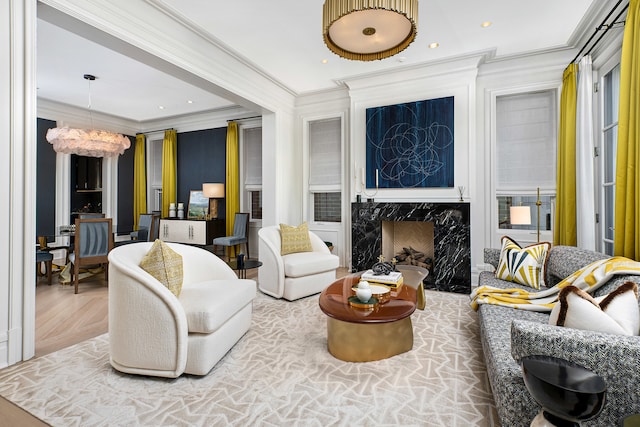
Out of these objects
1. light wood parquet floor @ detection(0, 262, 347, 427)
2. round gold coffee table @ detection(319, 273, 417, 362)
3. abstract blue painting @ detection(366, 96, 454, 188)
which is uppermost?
abstract blue painting @ detection(366, 96, 454, 188)

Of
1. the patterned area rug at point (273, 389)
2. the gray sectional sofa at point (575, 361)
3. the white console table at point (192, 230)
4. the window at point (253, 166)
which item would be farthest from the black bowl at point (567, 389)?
the white console table at point (192, 230)

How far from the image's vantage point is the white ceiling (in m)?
3.27

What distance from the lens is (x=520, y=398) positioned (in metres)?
1.38

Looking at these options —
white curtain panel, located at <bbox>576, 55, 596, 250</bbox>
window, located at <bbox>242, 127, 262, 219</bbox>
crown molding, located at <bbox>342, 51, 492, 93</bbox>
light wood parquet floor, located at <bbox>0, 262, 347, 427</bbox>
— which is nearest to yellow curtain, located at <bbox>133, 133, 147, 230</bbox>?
window, located at <bbox>242, 127, 262, 219</bbox>

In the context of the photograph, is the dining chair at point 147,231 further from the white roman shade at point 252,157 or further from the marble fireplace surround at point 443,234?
the marble fireplace surround at point 443,234

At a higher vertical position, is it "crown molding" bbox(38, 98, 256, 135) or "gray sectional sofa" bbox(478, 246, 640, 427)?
"crown molding" bbox(38, 98, 256, 135)

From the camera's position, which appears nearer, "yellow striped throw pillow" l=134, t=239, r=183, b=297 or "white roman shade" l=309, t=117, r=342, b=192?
"yellow striped throw pillow" l=134, t=239, r=183, b=297

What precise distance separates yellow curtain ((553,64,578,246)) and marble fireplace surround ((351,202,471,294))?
3.23 ft

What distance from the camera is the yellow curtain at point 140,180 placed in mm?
7570

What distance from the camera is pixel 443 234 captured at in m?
4.31

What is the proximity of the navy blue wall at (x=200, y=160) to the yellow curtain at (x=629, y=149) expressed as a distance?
604 centimetres

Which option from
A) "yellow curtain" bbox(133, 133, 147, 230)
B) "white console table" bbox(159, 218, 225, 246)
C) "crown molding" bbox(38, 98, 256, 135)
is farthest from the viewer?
"yellow curtain" bbox(133, 133, 147, 230)

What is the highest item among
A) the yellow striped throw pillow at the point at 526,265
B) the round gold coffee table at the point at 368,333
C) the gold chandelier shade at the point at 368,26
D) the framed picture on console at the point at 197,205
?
the gold chandelier shade at the point at 368,26

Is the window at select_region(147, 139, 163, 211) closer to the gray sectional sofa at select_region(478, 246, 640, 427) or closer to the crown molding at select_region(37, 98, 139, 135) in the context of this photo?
the crown molding at select_region(37, 98, 139, 135)
